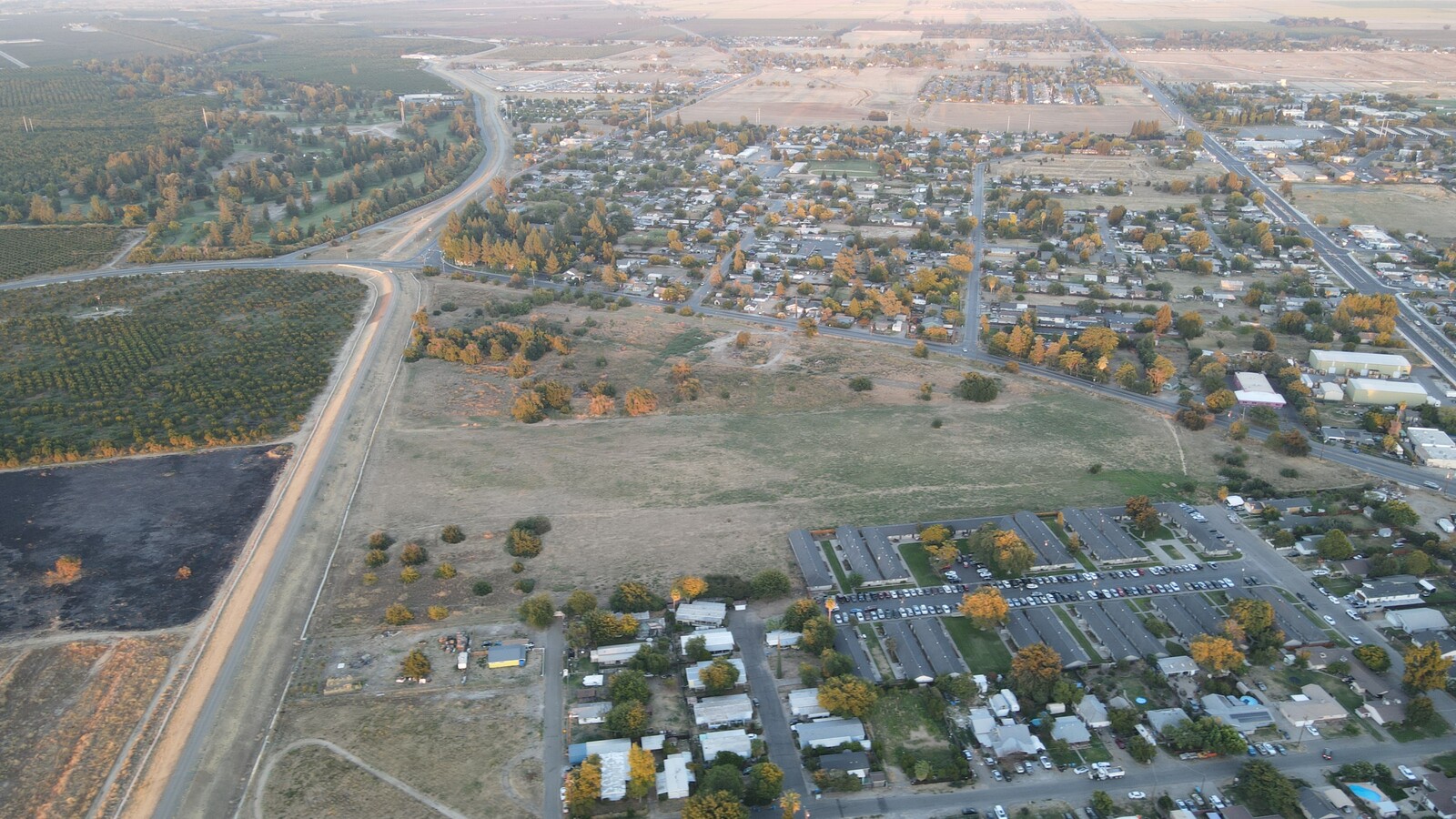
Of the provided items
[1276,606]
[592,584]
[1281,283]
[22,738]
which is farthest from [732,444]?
[1281,283]

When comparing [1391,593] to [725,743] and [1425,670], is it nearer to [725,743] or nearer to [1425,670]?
[1425,670]

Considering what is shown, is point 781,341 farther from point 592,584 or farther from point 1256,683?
point 1256,683

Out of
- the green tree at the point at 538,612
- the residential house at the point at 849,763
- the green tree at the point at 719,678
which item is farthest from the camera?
the green tree at the point at 538,612

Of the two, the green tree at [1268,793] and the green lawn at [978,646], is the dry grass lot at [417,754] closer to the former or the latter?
the green lawn at [978,646]

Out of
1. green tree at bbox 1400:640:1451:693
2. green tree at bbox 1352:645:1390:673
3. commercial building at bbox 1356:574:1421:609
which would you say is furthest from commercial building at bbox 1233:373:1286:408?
green tree at bbox 1400:640:1451:693

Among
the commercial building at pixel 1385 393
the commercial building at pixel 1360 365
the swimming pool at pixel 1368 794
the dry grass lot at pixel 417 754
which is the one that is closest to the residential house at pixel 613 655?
the dry grass lot at pixel 417 754

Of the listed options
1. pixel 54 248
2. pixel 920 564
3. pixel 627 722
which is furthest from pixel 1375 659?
pixel 54 248

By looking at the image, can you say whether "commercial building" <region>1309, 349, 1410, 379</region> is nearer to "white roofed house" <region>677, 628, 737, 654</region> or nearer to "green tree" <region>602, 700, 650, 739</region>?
"white roofed house" <region>677, 628, 737, 654</region>
